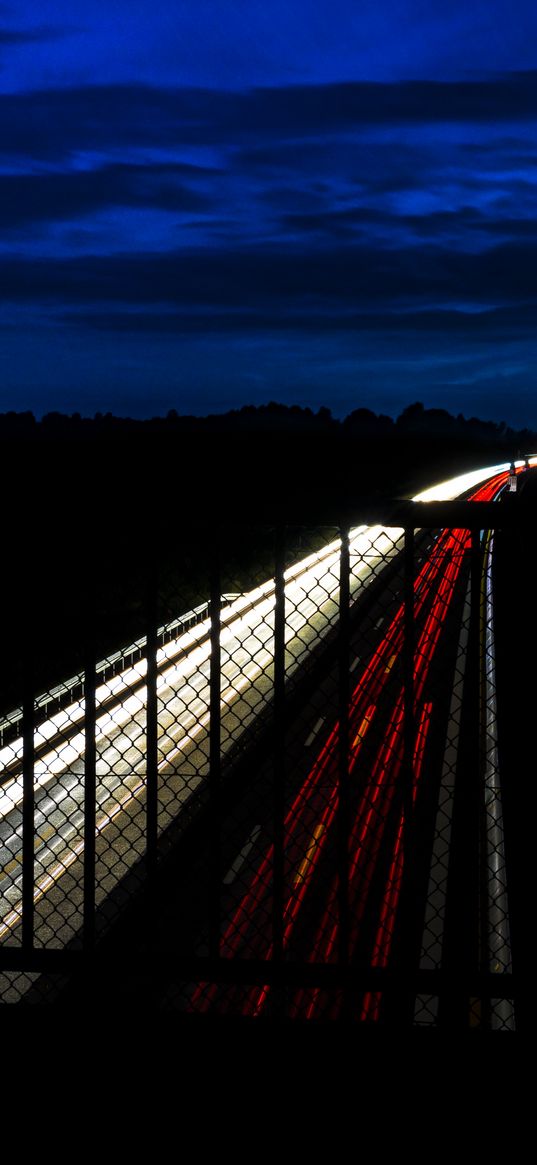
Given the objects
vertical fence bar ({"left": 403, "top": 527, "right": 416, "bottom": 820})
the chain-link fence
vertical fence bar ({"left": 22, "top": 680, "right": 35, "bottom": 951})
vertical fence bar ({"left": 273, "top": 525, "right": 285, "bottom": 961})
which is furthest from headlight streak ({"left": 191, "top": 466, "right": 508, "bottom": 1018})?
vertical fence bar ({"left": 22, "top": 680, "right": 35, "bottom": 951})

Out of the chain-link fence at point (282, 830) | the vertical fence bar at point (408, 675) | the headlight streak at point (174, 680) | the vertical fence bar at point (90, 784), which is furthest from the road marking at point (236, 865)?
the vertical fence bar at point (408, 675)

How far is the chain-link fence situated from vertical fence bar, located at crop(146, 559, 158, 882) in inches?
0.5

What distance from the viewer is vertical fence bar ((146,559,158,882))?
16.1 feet

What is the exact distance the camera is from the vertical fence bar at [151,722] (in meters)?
4.89

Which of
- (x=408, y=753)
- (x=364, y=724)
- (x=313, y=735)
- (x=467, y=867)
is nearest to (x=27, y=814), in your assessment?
(x=408, y=753)

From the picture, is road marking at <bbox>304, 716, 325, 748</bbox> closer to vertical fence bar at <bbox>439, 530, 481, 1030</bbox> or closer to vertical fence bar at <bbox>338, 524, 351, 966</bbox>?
vertical fence bar at <bbox>439, 530, 481, 1030</bbox>

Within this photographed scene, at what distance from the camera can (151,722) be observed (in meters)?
4.90

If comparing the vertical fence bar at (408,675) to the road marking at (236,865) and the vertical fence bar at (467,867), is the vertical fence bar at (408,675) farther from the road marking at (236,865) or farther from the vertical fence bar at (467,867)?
the road marking at (236,865)

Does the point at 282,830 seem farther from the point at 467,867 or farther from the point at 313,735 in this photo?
the point at 313,735

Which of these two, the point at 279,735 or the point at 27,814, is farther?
the point at 27,814

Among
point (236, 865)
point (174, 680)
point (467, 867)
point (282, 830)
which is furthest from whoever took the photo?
point (174, 680)

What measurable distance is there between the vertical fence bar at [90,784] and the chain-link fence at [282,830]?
0.04 ft

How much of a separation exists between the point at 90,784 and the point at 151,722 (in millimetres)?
390

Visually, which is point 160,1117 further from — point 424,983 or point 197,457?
point 197,457
